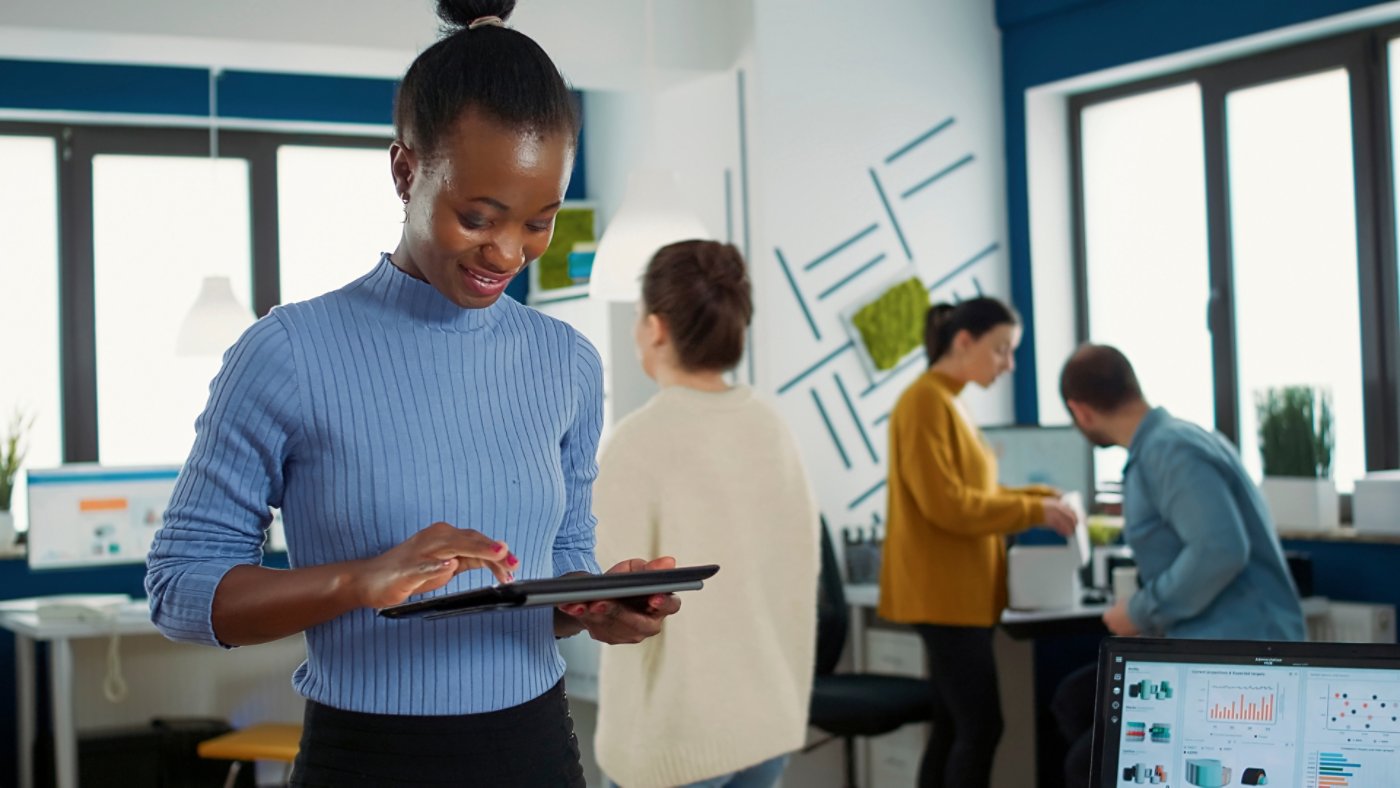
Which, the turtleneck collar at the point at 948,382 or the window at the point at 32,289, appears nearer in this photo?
the turtleneck collar at the point at 948,382

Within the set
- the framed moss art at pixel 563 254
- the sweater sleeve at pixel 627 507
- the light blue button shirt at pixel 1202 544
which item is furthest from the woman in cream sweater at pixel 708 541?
the framed moss art at pixel 563 254

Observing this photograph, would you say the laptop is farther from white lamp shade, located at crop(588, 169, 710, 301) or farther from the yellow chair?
the yellow chair

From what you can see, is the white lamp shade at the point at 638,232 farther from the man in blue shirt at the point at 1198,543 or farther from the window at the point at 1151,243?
the window at the point at 1151,243

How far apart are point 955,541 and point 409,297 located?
2975 mm

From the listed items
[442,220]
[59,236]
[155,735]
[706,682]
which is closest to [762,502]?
[706,682]

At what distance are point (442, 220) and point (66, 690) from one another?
4.07 metres

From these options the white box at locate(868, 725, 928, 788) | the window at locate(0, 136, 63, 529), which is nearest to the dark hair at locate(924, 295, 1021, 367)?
the white box at locate(868, 725, 928, 788)

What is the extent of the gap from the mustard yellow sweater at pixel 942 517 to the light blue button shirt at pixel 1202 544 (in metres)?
0.60

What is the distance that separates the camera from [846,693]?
457cm

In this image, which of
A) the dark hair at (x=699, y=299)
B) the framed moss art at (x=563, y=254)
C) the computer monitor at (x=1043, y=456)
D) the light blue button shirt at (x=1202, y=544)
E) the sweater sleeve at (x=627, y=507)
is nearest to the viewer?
the sweater sleeve at (x=627, y=507)

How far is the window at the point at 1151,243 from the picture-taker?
531 centimetres

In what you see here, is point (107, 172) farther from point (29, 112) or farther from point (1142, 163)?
point (1142, 163)

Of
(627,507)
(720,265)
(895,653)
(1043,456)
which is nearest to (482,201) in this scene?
(627,507)

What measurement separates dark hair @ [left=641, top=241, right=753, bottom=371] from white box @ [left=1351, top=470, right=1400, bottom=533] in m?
2.31
